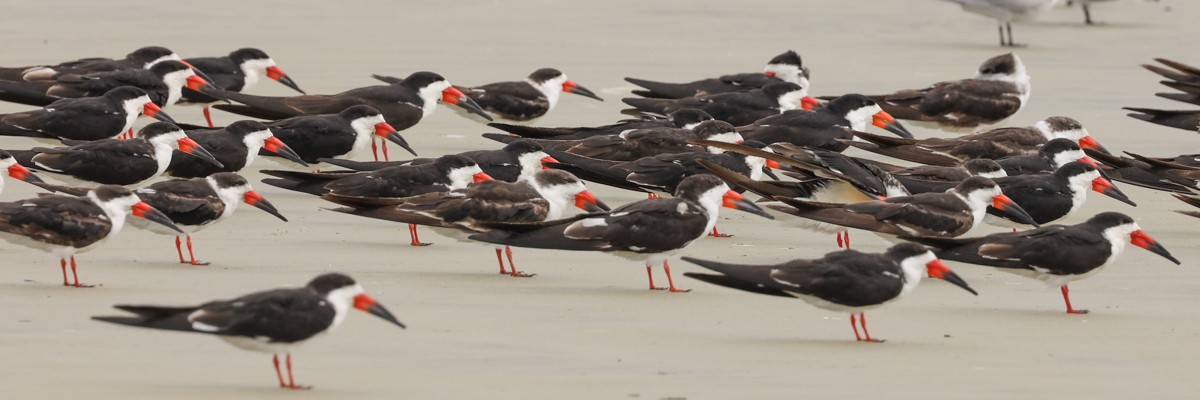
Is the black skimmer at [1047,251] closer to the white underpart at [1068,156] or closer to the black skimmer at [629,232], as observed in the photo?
the black skimmer at [629,232]

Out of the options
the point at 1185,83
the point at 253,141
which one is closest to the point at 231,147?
the point at 253,141

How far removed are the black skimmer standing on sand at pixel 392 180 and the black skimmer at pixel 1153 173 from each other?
3.89m

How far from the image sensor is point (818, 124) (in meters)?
13.5

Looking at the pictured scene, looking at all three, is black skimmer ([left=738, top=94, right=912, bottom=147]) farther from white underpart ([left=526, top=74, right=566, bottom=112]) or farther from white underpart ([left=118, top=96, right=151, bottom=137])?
white underpart ([left=118, top=96, right=151, bottom=137])

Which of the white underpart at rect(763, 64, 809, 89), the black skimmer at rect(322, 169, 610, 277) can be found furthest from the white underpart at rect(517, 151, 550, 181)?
the white underpart at rect(763, 64, 809, 89)

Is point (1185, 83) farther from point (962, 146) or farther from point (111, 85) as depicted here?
point (111, 85)

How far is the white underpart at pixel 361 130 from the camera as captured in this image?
42.5 ft

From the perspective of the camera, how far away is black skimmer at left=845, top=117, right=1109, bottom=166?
12.8 m

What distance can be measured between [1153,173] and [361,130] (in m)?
5.00

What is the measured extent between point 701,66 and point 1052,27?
5.78 metres

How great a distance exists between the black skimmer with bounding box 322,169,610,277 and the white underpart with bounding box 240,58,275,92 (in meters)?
5.99

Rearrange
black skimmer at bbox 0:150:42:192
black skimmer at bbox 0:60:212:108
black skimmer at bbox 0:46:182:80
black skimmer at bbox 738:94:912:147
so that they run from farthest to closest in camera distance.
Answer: black skimmer at bbox 0:46:182:80 < black skimmer at bbox 0:60:212:108 < black skimmer at bbox 738:94:912:147 < black skimmer at bbox 0:150:42:192

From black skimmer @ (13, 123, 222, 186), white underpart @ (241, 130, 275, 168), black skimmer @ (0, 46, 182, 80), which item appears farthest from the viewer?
black skimmer @ (0, 46, 182, 80)

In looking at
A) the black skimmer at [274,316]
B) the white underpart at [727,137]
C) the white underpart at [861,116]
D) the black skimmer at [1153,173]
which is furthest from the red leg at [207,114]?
the black skimmer at [274,316]
